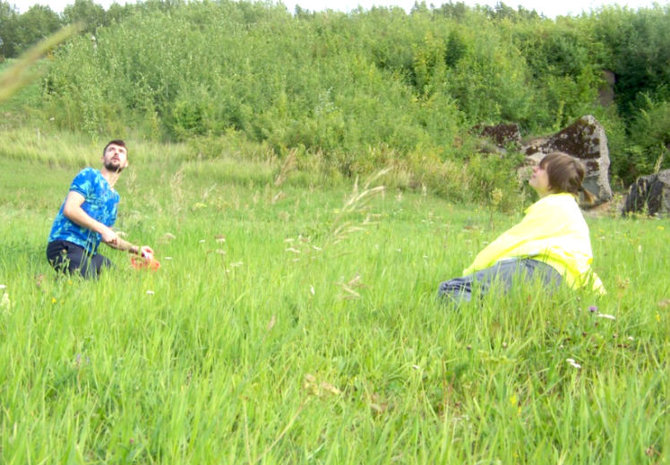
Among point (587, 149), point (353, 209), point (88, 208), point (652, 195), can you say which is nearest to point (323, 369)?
point (353, 209)

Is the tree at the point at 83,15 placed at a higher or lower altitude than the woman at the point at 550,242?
higher

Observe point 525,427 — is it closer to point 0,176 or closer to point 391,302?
point 391,302

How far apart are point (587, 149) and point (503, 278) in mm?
14651

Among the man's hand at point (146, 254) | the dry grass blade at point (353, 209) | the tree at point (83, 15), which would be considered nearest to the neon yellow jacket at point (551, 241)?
the dry grass blade at point (353, 209)

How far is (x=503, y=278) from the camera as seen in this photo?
12.8 feet

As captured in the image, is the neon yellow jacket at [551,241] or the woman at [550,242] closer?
the woman at [550,242]

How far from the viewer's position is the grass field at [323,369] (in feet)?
6.13

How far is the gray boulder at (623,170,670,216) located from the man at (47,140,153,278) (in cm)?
Result: 1196

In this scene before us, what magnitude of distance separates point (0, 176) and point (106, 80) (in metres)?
7.15

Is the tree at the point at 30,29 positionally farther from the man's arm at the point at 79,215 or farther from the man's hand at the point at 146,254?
the man's arm at the point at 79,215

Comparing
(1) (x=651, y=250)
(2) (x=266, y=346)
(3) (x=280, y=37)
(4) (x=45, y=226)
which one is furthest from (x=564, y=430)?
(3) (x=280, y=37)

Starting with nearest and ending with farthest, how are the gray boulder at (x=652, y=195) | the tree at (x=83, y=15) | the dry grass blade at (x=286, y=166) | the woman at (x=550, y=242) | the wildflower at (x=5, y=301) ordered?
the tree at (x=83, y=15) → the wildflower at (x=5, y=301) → the woman at (x=550, y=242) → the dry grass blade at (x=286, y=166) → the gray boulder at (x=652, y=195)

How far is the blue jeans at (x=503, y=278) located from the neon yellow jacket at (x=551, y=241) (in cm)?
11

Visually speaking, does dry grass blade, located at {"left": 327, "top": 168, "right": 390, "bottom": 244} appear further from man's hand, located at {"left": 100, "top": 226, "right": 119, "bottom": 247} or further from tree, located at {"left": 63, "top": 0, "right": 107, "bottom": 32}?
man's hand, located at {"left": 100, "top": 226, "right": 119, "bottom": 247}
